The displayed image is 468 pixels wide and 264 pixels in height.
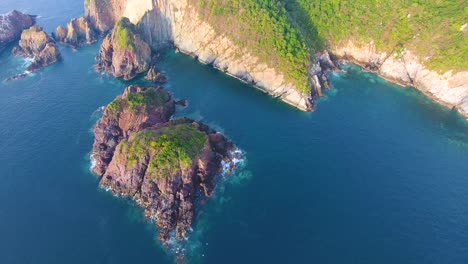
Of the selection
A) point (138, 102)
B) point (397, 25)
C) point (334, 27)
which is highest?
point (397, 25)

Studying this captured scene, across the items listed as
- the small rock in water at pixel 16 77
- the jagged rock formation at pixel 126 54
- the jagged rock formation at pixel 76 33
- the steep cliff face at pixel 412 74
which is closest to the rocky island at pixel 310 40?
the steep cliff face at pixel 412 74

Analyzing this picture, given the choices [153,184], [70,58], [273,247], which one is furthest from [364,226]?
[70,58]

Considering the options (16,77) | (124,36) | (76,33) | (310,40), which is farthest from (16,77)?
(310,40)

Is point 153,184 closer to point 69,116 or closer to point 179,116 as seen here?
point 179,116

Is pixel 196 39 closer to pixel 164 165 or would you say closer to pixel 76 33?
pixel 76 33

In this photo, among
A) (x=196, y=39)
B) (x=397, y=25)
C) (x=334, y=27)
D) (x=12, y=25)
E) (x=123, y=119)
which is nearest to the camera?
(x=123, y=119)

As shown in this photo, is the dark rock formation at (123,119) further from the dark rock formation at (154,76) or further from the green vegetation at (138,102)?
the dark rock formation at (154,76)

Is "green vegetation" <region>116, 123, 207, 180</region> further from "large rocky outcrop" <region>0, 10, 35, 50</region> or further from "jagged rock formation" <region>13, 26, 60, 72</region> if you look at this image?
"large rocky outcrop" <region>0, 10, 35, 50</region>
